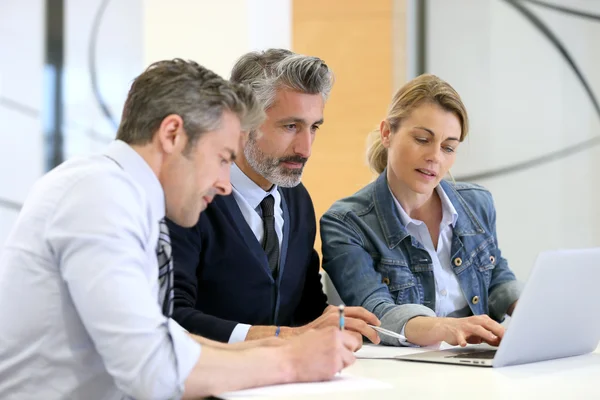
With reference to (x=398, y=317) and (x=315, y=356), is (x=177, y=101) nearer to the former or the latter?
(x=315, y=356)

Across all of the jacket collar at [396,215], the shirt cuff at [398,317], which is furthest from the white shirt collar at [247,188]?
the shirt cuff at [398,317]

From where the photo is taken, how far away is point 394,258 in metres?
2.33

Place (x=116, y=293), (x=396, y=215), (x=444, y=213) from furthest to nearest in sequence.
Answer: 1. (x=444, y=213)
2. (x=396, y=215)
3. (x=116, y=293)

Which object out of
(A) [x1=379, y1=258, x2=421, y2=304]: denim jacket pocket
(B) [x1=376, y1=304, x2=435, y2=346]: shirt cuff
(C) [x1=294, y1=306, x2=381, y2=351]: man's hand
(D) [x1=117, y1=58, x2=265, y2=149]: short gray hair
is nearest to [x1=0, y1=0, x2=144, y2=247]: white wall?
(A) [x1=379, y1=258, x2=421, y2=304]: denim jacket pocket

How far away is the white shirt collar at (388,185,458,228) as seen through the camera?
7.88ft

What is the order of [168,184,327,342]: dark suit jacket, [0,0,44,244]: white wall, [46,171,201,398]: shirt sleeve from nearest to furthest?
[46,171,201,398]: shirt sleeve, [168,184,327,342]: dark suit jacket, [0,0,44,244]: white wall

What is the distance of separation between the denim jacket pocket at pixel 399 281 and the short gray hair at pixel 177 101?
89 centimetres

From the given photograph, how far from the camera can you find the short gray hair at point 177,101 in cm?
150

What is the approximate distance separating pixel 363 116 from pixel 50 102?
1.66 m

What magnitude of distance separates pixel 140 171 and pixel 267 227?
821mm

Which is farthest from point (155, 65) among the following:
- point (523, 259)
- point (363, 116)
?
point (523, 259)

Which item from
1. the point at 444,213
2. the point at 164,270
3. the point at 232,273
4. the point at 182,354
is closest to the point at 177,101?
the point at 164,270

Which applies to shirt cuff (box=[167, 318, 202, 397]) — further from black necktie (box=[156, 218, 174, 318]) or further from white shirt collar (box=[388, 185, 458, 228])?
white shirt collar (box=[388, 185, 458, 228])

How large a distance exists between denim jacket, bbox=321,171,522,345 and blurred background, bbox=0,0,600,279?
2081mm
